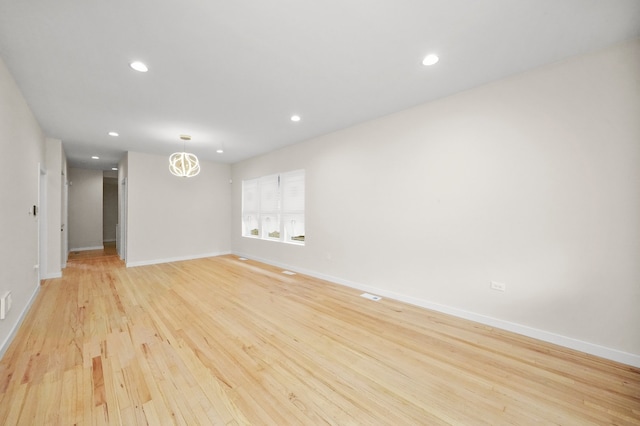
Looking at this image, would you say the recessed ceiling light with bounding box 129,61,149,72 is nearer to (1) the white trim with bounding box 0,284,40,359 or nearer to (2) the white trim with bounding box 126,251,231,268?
(1) the white trim with bounding box 0,284,40,359

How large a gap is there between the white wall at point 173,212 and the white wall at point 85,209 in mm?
3862

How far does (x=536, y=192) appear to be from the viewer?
7.84 feet

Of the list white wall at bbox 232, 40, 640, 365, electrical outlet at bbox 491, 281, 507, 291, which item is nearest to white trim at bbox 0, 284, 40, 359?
white wall at bbox 232, 40, 640, 365

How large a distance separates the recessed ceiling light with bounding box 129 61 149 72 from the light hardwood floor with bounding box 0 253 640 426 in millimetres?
2646

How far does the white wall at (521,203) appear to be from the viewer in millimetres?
2039

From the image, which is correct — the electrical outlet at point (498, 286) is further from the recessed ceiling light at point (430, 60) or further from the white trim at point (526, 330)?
the recessed ceiling light at point (430, 60)

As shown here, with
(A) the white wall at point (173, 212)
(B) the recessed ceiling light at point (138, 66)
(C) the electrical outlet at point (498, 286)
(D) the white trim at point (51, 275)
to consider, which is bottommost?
(D) the white trim at point (51, 275)

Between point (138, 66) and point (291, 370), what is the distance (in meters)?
3.08

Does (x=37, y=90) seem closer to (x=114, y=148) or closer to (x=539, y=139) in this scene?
(x=114, y=148)

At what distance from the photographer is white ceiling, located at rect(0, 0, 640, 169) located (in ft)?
5.52

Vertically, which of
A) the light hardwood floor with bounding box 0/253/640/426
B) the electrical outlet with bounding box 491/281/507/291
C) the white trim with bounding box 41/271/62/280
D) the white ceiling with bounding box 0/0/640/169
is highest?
the white ceiling with bounding box 0/0/640/169

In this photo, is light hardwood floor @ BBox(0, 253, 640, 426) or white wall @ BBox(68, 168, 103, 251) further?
white wall @ BBox(68, 168, 103, 251)

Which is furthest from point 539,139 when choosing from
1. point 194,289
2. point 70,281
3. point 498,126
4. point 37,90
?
point 70,281

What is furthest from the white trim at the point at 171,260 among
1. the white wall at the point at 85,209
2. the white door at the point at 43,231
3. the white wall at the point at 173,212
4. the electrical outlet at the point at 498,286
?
the electrical outlet at the point at 498,286
